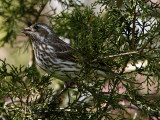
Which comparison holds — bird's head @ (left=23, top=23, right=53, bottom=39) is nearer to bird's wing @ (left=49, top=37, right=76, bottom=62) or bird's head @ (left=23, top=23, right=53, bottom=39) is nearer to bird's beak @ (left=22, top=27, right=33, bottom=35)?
bird's beak @ (left=22, top=27, right=33, bottom=35)

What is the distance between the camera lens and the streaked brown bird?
13.9ft

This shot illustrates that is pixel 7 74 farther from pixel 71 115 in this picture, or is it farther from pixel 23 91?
pixel 71 115

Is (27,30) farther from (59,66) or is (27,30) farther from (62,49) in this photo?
(59,66)

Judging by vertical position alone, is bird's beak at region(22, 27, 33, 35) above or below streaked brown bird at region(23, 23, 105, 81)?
above

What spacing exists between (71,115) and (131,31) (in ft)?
4.15

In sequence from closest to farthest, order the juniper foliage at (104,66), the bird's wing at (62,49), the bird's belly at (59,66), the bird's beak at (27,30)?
the juniper foliage at (104,66), the bird's belly at (59,66), the bird's wing at (62,49), the bird's beak at (27,30)

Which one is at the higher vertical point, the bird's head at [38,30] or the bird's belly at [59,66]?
the bird's head at [38,30]

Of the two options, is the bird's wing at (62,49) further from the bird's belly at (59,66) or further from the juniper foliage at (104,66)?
the juniper foliage at (104,66)

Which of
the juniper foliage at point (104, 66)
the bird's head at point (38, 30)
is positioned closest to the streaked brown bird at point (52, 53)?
the bird's head at point (38, 30)

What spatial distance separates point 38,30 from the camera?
5.00 m

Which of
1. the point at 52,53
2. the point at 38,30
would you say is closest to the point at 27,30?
the point at 38,30

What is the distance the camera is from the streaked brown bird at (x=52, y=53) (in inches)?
167

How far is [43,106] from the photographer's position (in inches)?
115

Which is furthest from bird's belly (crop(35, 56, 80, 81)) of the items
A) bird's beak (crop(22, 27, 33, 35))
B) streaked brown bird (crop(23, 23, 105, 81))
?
bird's beak (crop(22, 27, 33, 35))
